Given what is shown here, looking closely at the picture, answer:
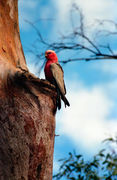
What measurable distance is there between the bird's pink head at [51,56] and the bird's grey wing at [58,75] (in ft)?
1.41

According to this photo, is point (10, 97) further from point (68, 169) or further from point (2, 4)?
point (68, 169)

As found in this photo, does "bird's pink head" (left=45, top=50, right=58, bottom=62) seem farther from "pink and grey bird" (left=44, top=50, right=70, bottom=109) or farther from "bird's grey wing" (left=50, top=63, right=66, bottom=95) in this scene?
"bird's grey wing" (left=50, top=63, right=66, bottom=95)

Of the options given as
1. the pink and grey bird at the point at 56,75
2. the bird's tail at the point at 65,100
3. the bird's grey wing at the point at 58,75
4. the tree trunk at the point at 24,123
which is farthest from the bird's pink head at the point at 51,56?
the tree trunk at the point at 24,123

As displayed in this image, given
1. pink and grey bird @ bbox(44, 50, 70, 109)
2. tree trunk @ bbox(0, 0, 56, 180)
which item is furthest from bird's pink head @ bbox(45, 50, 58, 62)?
tree trunk @ bbox(0, 0, 56, 180)

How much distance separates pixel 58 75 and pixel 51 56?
92cm

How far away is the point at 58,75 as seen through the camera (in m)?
4.14

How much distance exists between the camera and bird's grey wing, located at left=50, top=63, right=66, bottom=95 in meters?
3.87

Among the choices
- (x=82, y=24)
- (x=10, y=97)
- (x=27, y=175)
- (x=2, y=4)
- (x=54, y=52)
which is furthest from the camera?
(x=82, y=24)

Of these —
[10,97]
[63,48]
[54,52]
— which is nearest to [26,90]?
[10,97]

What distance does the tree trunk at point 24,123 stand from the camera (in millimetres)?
2619

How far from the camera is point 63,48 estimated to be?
5453mm

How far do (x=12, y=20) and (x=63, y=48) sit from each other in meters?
2.06

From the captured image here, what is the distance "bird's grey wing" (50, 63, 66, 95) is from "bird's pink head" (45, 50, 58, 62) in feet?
1.41

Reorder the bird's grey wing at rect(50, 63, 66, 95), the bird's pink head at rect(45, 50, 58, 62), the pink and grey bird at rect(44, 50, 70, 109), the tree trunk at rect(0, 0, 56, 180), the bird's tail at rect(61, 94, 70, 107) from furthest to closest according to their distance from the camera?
1. the bird's pink head at rect(45, 50, 58, 62)
2. the bird's grey wing at rect(50, 63, 66, 95)
3. the pink and grey bird at rect(44, 50, 70, 109)
4. the bird's tail at rect(61, 94, 70, 107)
5. the tree trunk at rect(0, 0, 56, 180)
